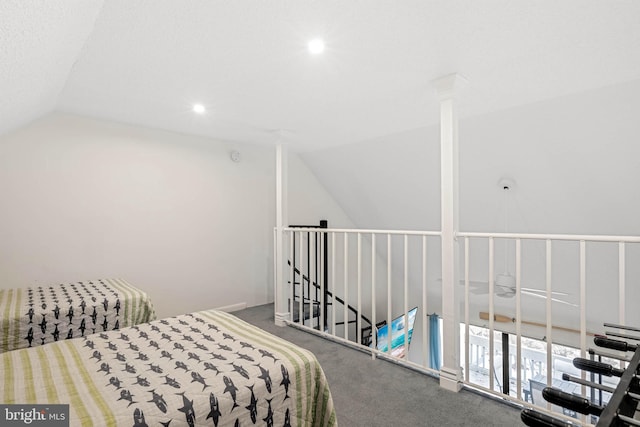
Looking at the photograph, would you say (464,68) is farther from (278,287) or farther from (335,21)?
(278,287)

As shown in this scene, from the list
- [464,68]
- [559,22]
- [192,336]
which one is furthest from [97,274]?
[559,22]

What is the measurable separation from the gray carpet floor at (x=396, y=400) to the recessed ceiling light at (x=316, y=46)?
6.99 feet

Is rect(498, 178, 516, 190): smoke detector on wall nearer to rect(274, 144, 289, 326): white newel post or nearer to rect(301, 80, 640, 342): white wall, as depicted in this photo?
rect(301, 80, 640, 342): white wall

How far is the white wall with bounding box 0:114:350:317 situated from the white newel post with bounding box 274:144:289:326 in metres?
0.76

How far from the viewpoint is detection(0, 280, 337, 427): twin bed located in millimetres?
1016

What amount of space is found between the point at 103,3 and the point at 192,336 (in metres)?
1.61

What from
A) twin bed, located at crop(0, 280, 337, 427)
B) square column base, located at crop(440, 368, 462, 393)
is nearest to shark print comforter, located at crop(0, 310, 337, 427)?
twin bed, located at crop(0, 280, 337, 427)

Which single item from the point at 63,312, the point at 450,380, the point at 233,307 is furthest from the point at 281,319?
the point at 63,312

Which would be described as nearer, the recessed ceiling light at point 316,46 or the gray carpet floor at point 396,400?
the recessed ceiling light at point 316,46

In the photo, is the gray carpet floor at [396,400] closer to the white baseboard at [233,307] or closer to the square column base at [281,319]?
the square column base at [281,319]

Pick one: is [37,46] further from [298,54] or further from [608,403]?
[608,403]

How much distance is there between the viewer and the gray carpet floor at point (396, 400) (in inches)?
72.0

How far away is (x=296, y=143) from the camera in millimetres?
4164

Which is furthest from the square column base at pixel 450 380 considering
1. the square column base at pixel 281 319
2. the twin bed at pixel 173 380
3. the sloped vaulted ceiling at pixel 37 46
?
the sloped vaulted ceiling at pixel 37 46
